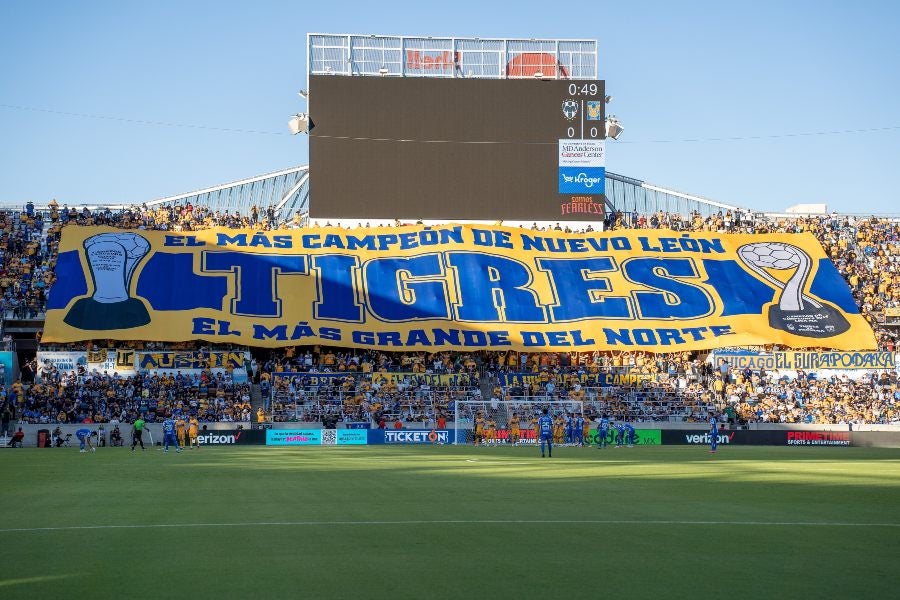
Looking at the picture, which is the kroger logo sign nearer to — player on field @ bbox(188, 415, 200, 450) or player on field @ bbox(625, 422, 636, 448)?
player on field @ bbox(625, 422, 636, 448)

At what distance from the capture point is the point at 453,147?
64.4 meters

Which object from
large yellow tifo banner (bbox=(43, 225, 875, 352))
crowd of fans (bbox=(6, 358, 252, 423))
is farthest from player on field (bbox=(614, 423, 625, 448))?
crowd of fans (bbox=(6, 358, 252, 423))

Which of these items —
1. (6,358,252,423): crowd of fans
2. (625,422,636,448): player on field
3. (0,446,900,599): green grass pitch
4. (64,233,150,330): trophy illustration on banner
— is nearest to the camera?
(0,446,900,599): green grass pitch

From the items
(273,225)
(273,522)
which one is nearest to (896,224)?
(273,225)

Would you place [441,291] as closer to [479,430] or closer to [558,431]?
[479,430]

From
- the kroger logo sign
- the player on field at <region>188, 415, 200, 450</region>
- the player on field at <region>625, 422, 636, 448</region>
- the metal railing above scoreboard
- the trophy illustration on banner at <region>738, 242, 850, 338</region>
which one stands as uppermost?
the metal railing above scoreboard

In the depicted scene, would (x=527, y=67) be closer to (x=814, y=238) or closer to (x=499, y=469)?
(x=814, y=238)

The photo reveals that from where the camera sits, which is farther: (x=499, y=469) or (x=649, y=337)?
(x=649, y=337)

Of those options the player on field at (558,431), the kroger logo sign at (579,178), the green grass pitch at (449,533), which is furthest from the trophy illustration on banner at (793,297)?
the green grass pitch at (449,533)

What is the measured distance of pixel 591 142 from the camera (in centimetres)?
6562

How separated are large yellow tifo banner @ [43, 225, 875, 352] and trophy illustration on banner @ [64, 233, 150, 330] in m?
0.08

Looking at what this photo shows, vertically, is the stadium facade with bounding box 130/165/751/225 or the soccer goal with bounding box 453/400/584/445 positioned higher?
the stadium facade with bounding box 130/165/751/225

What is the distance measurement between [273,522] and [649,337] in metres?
46.4

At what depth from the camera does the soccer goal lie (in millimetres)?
52219
